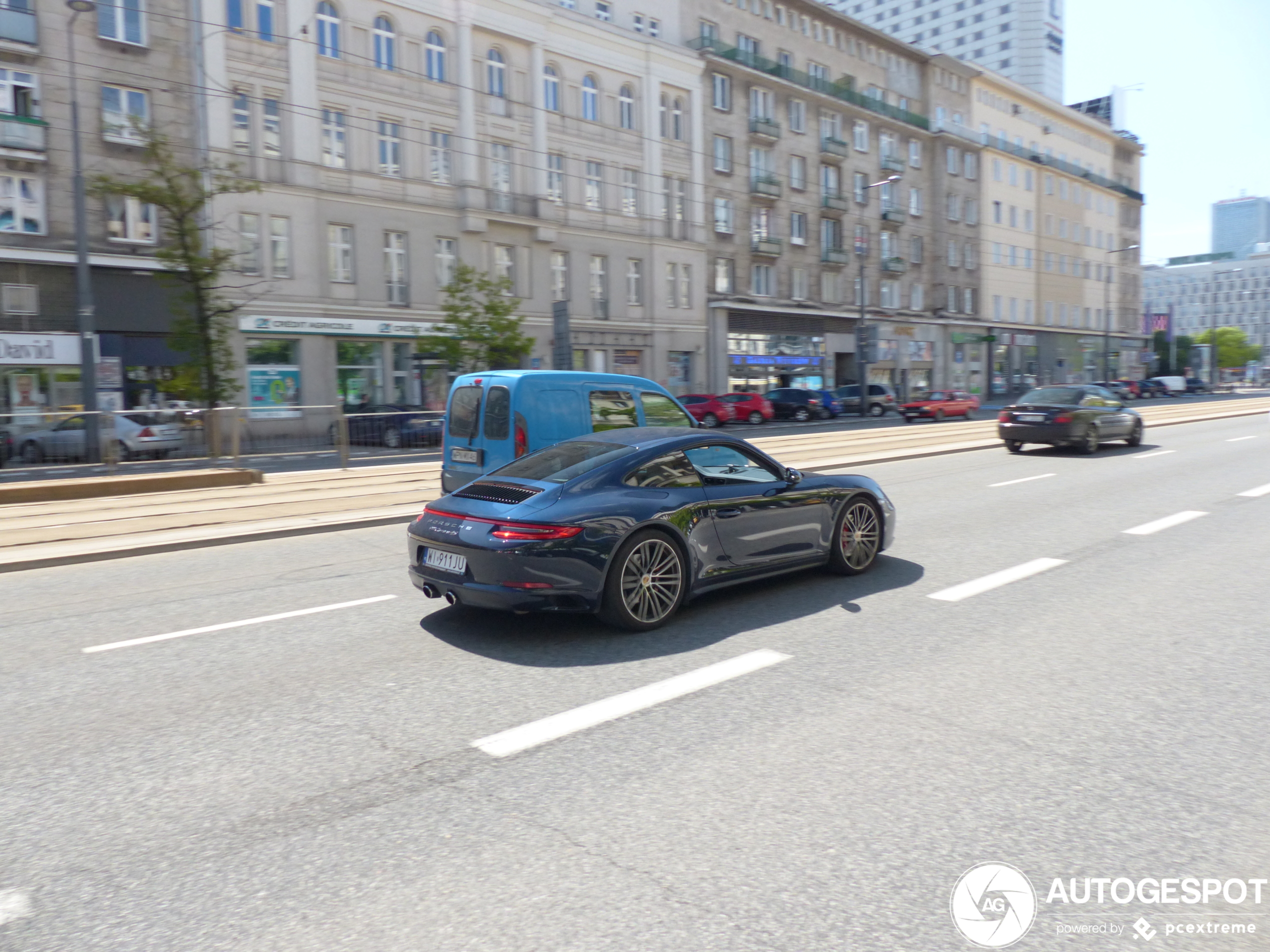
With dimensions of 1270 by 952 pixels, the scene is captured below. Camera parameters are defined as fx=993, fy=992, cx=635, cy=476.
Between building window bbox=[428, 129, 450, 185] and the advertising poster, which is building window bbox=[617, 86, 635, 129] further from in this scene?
the advertising poster

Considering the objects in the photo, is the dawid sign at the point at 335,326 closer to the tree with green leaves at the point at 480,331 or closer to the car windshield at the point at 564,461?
the tree with green leaves at the point at 480,331

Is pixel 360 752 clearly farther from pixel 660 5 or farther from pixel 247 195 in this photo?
pixel 660 5

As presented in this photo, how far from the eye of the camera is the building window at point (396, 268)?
33.5 meters

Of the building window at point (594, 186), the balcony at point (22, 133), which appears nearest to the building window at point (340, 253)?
the balcony at point (22, 133)

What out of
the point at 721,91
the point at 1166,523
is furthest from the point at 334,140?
the point at 1166,523

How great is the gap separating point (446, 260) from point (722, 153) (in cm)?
1712

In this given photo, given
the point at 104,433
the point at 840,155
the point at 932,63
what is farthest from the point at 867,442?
the point at 932,63

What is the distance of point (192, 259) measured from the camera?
79.9 ft

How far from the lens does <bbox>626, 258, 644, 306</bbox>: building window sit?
41219 mm

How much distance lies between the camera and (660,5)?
44.3 metres

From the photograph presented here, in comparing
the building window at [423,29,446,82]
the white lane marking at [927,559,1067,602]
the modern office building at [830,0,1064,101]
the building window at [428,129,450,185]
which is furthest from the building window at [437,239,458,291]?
the modern office building at [830,0,1064,101]

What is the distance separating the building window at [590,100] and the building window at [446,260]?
8490 millimetres

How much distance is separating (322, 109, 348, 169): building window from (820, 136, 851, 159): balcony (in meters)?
27.9

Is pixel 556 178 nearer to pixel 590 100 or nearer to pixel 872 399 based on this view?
pixel 590 100
